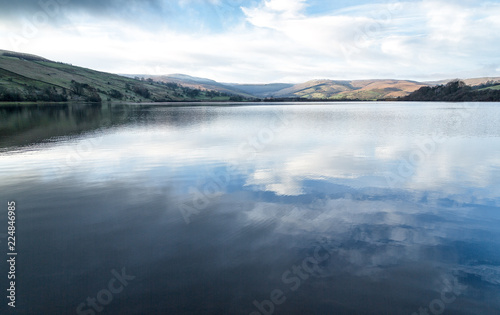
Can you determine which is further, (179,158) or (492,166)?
(179,158)

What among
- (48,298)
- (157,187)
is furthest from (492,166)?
(48,298)

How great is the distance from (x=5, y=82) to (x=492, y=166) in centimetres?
23647

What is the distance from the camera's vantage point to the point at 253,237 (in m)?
10.9

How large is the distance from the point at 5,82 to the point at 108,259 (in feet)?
747

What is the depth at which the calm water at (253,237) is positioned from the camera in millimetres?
7602

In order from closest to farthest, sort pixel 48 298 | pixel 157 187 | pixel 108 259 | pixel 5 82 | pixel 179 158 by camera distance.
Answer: pixel 48 298, pixel 108 259, pixel 157 187, pixel 179 158, pixel 5 82

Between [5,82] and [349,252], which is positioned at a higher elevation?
[5,82]

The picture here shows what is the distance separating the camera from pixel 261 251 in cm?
984

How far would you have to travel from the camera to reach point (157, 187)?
16891mm

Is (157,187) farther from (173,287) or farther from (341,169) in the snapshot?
(341,169)

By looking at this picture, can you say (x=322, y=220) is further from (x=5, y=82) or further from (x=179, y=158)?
(x=5, y=82)

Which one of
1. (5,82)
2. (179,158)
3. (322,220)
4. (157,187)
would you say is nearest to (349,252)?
(322,220)

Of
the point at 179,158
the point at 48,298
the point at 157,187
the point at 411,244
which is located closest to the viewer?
the point at 48,298

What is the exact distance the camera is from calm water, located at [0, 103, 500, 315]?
7.60 m
